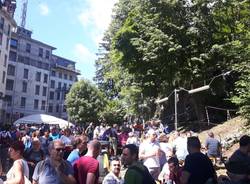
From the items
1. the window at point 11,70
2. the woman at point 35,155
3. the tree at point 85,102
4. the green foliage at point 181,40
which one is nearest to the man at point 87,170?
the woman at point 35,155

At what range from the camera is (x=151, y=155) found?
10008 mm

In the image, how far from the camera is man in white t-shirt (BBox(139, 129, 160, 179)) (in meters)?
9.86

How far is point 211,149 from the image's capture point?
52.4 ft

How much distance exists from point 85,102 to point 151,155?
56096 mm

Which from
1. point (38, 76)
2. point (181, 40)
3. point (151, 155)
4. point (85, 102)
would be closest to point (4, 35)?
point (85, 102)

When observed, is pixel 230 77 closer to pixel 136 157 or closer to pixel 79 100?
pixel 136 157

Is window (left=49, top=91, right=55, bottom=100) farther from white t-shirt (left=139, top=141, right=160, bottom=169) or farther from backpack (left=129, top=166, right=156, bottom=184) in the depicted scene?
backpack (left=129, top=166, right=156, bottom=184)

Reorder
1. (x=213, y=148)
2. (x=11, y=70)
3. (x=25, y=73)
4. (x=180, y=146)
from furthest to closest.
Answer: (x=25, y=73) < (x=11, y=70) < (x=213, y=148) < (x=180, y=146)

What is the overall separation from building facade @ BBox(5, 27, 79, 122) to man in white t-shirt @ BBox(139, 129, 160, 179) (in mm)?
63804

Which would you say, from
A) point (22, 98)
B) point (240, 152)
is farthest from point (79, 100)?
point (240, 152)

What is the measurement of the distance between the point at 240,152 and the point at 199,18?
2341 centimetres

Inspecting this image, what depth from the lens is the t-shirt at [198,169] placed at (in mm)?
5891

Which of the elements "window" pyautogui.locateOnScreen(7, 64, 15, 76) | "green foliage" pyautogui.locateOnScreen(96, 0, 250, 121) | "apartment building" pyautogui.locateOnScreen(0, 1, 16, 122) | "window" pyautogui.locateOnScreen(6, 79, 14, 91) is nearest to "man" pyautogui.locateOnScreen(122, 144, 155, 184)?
"green foliage" pyautogui.locateOnScreen(96, 0, 250, 121)

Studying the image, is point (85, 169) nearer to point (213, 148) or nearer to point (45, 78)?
point (213, 148)
